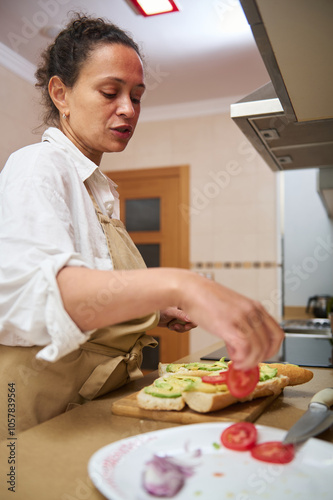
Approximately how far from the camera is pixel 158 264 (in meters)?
3.92

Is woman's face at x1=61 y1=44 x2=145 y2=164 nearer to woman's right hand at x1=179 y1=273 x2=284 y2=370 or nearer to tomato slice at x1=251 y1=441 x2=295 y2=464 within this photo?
woman's right hand at x1=179 y1=273 x2=284 y2=370

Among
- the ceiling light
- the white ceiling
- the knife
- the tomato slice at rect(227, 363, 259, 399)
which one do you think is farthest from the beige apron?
the ceiling light

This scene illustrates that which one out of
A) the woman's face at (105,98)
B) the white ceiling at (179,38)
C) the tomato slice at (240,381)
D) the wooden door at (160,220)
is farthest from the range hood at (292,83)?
the wooden door at (160,220)

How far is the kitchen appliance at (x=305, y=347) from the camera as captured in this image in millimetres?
1426

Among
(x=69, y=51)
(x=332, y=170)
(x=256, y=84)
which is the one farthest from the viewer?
(x=256, y=84)

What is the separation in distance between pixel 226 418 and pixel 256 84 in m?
3.12

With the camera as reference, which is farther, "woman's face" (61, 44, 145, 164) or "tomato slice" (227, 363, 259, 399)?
"woman's face" (61, 44, 145, 164)

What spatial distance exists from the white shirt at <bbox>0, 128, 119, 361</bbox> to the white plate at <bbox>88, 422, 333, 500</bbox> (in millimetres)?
173

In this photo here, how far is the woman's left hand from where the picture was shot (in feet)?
3.68

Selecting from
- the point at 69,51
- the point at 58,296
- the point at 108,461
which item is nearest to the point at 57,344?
the point at 58,296

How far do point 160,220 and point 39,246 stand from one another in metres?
3.27

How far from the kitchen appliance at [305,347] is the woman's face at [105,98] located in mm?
744

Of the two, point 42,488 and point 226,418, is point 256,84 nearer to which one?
point 226,418

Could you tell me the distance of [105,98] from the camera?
0.96 meters
